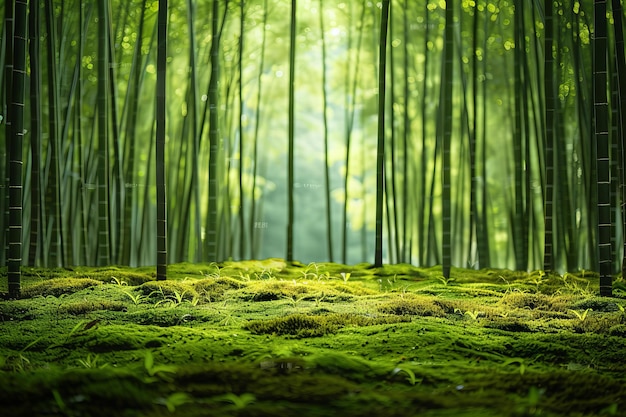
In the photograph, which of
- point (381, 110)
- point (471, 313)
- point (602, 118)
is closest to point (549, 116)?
point (602, 118)

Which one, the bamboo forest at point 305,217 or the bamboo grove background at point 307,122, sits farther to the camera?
the bamboo grove background at point 307,122

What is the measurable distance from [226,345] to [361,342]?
42 centimetres

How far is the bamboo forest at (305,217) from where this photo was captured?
58.4 inches

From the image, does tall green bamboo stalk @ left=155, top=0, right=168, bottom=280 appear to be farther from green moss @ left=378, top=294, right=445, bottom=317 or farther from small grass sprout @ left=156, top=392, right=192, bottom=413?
small grass sprout @ left=156, top=392, right=192, bottom=413

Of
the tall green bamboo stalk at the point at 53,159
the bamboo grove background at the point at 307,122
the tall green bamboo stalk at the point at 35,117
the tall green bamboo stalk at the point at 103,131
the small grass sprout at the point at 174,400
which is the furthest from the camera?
the tall green bamboo stalk at the point at 103,131

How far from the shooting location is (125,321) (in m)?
2.16

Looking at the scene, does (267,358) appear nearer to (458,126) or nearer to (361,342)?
(361,342)

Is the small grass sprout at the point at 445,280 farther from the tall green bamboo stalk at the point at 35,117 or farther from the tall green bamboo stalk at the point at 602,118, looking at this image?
the tall green bamboo stalk at the point at 35,117

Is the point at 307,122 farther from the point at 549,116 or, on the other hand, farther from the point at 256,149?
the point at 549,116

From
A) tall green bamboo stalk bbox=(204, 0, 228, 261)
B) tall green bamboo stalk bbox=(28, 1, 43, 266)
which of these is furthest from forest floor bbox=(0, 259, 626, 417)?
tall green bamboo stalk bbox=(204, 0, 228, 261)

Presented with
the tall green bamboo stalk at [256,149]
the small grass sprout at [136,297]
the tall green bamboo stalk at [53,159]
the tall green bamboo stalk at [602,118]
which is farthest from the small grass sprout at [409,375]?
the tall green bamboo stalk at [256,149]

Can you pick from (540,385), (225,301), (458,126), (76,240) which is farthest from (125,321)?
(458,126)

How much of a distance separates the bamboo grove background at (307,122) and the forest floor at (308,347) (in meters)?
0.36

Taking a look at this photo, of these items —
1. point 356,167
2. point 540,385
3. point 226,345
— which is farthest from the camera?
point 356,167
